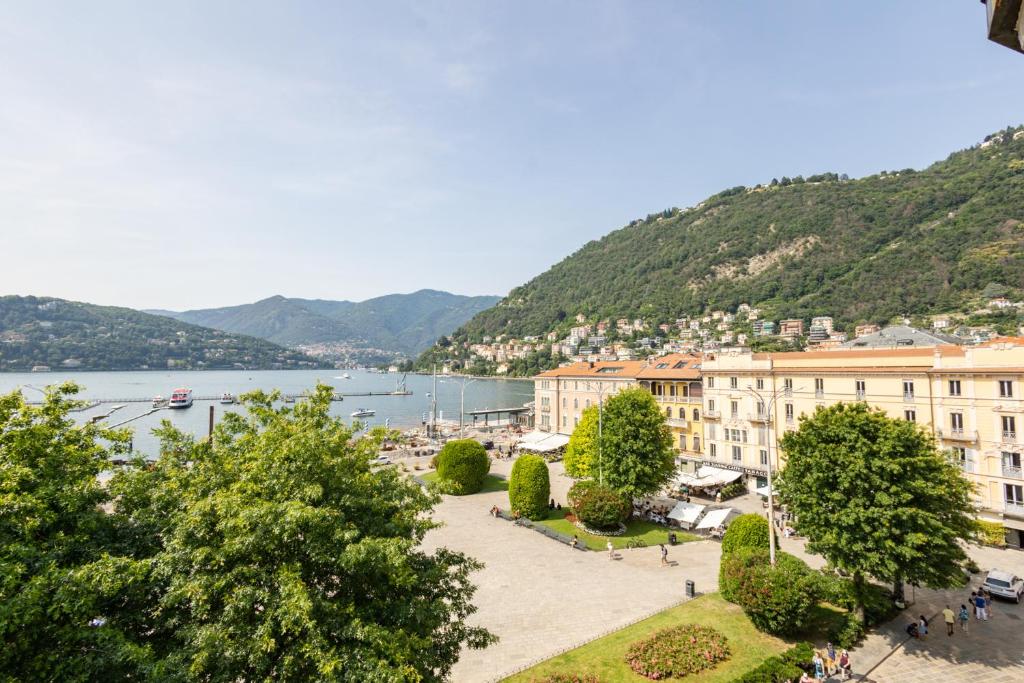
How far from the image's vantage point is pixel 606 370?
6469cm

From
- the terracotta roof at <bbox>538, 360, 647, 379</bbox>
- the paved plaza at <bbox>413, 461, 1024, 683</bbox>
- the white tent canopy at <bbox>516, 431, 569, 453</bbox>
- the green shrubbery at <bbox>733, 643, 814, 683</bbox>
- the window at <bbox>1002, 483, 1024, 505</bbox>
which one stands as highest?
the terracotta roof at <bbox>538, 360, 647, 379</bbox>

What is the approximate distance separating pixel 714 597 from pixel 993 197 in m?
205

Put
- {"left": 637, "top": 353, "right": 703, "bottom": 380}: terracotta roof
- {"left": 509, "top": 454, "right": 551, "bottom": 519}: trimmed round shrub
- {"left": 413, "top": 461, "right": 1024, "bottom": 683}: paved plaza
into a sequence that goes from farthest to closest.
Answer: {"left": 637, "top": 353, "right": 703, "bottom": 380}: terracotta roof < {"left": 509, "top": 454, "right": 551, "bottom": 519}: trimmed round shrub < {"left": 413, "top": 461, "right": 1024, "bottom": 683}: paved plaza

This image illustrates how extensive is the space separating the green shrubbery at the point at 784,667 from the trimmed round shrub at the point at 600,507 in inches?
608

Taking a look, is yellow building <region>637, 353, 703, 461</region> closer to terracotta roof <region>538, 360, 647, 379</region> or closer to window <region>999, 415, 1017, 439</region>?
terracotta roof <region>538, 360, 647, 379</region>

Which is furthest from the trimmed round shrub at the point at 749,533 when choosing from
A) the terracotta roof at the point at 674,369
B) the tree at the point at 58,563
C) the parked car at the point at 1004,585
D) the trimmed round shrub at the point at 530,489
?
the terracotta roof at the point at 674,369

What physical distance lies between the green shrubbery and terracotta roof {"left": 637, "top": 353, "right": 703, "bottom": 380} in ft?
116

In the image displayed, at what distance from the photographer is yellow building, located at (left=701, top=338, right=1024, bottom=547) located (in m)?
31.3

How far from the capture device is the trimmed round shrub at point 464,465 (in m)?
44.8

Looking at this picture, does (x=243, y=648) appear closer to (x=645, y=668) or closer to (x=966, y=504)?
(x=645, y=668)

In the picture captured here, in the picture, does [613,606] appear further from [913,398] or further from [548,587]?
[913,398]

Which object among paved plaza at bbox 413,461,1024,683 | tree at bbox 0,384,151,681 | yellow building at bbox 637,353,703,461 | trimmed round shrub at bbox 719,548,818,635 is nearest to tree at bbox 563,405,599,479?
paved plaza at bbox 413,461,1024,683

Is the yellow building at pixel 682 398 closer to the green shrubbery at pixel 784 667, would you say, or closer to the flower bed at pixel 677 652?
the flower bed at pixel 677 652

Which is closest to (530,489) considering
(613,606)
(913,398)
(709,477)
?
(613,606)
